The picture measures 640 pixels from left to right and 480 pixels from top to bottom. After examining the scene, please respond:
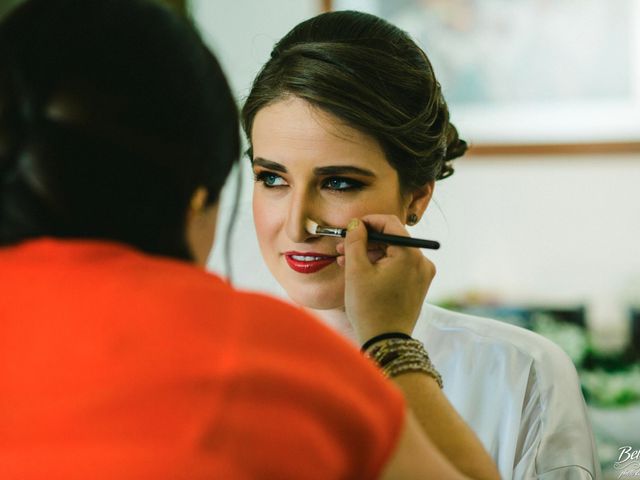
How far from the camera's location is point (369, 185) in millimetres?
1153

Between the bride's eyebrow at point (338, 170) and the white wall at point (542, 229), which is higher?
the bride's eyebrow at point (338, 170)

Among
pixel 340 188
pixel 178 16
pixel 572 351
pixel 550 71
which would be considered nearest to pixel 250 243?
pixel 340 188

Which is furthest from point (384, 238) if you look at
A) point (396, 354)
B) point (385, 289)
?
point (396, 354)

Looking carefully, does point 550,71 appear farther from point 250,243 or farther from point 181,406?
point 181,406

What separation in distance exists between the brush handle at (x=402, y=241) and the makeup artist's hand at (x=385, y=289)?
1 centimetres

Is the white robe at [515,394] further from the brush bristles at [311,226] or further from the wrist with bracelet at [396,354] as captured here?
the wrist with bracelet at [396,354]

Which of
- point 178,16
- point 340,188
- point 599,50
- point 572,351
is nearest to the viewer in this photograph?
point 178,16

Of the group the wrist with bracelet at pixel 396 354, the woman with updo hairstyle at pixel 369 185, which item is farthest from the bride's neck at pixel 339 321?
the wrist with bracelet at pixel 396 354

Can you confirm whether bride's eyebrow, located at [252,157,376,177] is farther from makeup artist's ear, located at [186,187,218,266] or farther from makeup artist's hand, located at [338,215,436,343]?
makeup artist's ear, located at [186,187,218,266]

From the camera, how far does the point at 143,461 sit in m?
0.52

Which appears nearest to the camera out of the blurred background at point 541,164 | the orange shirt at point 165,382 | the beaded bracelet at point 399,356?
the orange shirt at point 165,382

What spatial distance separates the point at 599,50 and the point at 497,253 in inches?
27.2

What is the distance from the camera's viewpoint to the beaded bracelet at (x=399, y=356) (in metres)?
0.77

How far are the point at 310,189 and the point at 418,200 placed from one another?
0.65ft
